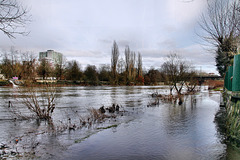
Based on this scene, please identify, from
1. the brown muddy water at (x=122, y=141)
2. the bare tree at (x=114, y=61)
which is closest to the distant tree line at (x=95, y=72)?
the bare tree at (x=114, y=61)

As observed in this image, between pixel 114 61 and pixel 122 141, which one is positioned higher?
pixel 114 61

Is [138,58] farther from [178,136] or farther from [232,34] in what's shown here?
[178,136]

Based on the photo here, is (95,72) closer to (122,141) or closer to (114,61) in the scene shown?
(114,61)

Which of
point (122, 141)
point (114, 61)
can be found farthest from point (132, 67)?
point (122, 141)

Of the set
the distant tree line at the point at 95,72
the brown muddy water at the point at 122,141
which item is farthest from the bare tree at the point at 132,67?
the brown muddy water at the point at 122,141

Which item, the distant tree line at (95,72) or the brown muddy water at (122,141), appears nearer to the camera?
the brown muddy water at (122,141)

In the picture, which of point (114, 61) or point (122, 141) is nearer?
point (122, 141)

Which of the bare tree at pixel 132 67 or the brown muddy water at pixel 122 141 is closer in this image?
the brown muddy water at pixel 122 141

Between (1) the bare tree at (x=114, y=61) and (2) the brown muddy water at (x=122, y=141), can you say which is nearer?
(2) the brown muddy water at (x=122, y=141)

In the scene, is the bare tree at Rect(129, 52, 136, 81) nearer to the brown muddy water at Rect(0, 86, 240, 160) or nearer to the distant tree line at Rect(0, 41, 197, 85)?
the distant tree line at Rect(0, 41, 197, 85)

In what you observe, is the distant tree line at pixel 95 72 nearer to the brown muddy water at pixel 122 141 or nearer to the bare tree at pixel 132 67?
the bare tree at pixel 132 67

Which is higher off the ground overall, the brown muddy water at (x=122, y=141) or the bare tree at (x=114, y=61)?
the bare tree at (x=114, y=61)

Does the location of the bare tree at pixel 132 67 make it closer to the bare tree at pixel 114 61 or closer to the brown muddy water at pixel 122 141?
the bare tree at pixel 114 61

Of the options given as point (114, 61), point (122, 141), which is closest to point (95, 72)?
point (114, 61)
